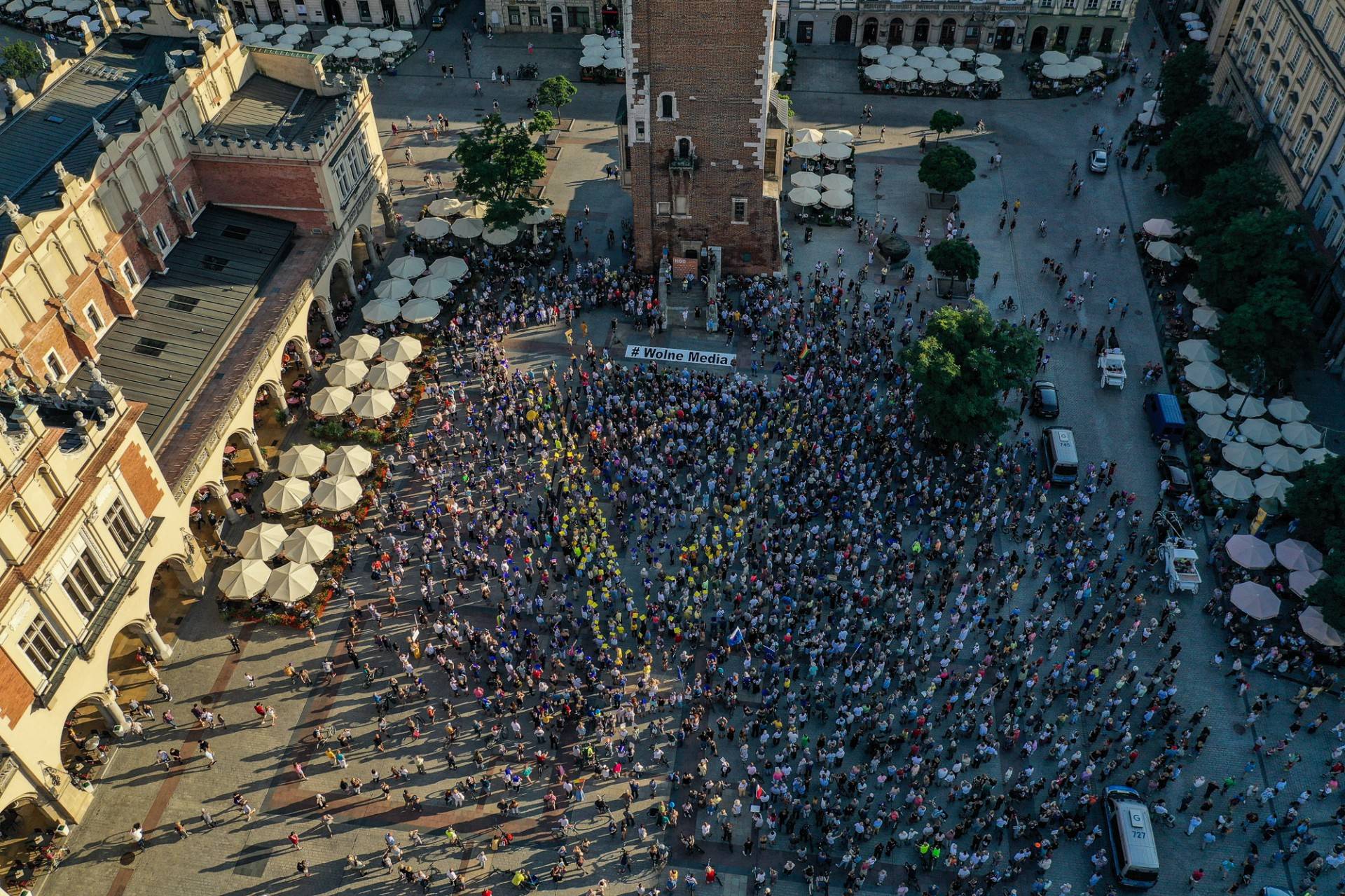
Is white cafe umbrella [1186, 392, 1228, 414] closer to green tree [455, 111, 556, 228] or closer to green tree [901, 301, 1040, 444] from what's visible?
green tree [901, 301, 1040, 444]

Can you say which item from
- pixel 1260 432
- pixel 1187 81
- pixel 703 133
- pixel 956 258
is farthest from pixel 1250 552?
pixel 1187 81

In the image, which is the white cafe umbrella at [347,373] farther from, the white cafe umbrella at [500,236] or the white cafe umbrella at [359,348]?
the white cafe umbrella at [500,236]

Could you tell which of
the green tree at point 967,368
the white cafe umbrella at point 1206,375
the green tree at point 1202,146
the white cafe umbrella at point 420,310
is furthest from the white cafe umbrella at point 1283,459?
the white cafe umbrella at point 420,310

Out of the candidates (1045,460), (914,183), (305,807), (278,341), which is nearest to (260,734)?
(305,807)

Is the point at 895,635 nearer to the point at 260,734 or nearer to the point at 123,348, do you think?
the point at 260,734

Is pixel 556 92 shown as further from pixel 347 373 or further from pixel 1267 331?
pixel 1267 331

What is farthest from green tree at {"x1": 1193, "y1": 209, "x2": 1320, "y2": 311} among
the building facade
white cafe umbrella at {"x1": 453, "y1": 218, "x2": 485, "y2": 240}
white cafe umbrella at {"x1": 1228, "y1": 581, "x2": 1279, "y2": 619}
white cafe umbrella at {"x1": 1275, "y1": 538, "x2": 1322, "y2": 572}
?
the building facade
